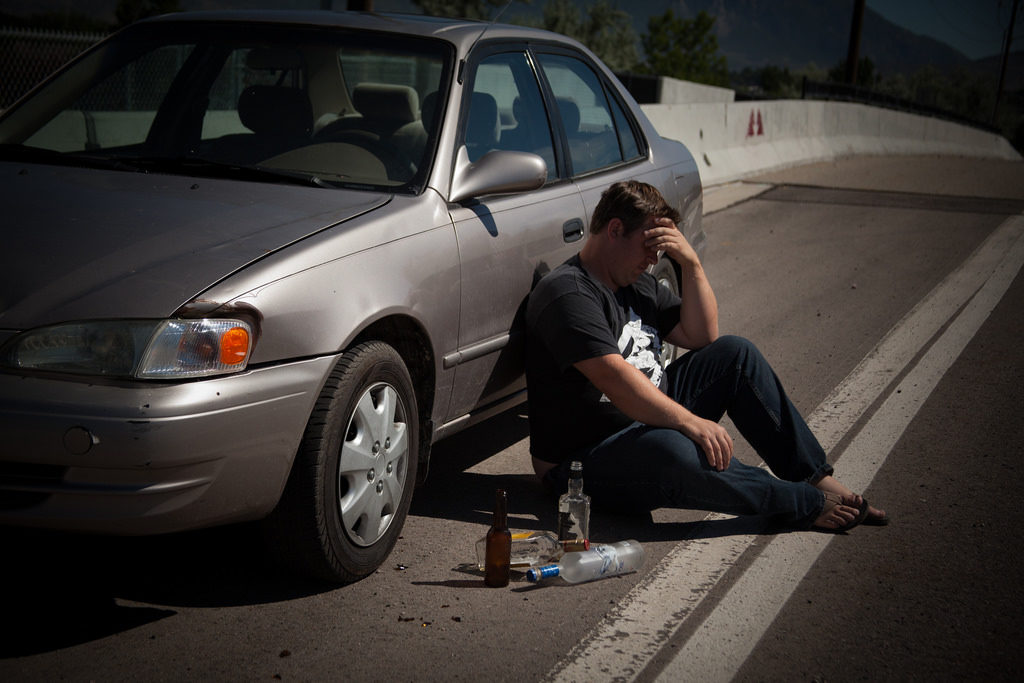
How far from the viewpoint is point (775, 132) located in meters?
19.7

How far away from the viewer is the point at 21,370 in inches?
115

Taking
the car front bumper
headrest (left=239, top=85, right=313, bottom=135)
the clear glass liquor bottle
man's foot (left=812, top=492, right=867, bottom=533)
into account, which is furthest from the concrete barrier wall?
the car front bumper

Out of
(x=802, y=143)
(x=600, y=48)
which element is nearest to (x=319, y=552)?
(x=802, y=143)

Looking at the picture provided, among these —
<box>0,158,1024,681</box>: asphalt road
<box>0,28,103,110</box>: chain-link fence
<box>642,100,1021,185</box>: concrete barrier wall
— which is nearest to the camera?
<box>0,158,1024,681</box>: asphalt road

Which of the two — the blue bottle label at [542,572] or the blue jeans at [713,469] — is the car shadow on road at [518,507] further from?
the blue bottle label at [542,572]

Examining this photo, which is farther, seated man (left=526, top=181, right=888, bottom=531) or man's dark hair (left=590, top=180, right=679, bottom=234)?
man's dark hair (left=590, top=180, right=679, bottom=234)

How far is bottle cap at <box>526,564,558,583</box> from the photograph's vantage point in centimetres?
369

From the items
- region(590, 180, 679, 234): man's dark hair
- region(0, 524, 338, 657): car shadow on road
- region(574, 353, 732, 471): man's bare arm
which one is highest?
region(590, 180, 679, 234): man's dark hair

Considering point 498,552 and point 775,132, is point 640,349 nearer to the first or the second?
point 498,552

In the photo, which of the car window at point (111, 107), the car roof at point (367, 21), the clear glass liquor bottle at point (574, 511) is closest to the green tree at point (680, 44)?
the car window at point (111, 107)

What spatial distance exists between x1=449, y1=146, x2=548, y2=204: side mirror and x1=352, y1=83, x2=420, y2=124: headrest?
1.27ft

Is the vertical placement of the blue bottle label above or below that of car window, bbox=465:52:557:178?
below

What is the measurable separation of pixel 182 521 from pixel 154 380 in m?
0.41

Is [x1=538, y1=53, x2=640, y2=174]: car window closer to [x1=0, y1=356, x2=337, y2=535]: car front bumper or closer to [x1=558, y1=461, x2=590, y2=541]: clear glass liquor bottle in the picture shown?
[x1=558, y1=461, x2=590, y2=541]: clear glass liquor bottle
